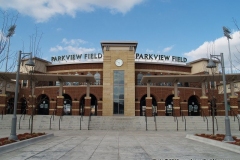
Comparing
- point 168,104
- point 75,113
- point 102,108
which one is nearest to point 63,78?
point 75,113

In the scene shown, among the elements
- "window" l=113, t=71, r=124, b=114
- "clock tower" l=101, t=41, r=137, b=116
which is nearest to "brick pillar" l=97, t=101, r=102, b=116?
"clock tower" l=101, t=41, r=137, b=116

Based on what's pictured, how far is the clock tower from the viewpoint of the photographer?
126 ft

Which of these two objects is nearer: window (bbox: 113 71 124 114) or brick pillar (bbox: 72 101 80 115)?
brick pillar (bbox: 72 101 80 115)

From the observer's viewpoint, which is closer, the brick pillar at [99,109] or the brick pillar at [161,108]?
the brick pillar at [161,108]

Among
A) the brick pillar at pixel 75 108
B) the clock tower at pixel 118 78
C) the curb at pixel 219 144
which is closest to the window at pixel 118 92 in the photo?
the clock tower at pixel 118 78

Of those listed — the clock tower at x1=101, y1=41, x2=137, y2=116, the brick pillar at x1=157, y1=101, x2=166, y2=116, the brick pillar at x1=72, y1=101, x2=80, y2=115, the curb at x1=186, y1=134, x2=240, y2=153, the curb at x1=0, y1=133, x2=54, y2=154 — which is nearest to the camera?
the curb at x1=0, y1=133, x2=54, y2=154

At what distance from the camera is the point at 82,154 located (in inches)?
370

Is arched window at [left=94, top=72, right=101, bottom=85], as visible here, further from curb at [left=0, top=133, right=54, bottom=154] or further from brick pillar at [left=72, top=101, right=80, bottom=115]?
curb at [left=0, top=133, right=54, bottom=154]

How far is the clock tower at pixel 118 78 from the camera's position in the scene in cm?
3844

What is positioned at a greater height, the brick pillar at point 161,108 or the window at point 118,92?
the window at point 118,92

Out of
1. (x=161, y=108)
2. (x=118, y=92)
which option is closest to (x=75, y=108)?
(x=118, y=92)

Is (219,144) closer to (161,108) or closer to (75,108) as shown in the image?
(161,108)

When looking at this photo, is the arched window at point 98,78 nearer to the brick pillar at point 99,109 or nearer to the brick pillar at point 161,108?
the brick pillar at point 99,109

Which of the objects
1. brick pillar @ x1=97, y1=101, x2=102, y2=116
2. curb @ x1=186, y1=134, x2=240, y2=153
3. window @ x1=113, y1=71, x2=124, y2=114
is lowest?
curb @ x1=186, y1=134, x2=240, y2=153
